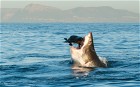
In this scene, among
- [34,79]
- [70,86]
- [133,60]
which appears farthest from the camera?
[133,60]

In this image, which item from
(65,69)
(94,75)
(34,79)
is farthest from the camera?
(65,69)

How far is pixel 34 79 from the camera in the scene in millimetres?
17297

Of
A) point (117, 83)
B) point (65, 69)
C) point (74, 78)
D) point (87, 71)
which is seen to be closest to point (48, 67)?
point (65, 69)

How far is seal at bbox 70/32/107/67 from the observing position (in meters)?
20.6

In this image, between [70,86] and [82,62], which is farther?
[82,62]

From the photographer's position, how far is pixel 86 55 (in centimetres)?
2089

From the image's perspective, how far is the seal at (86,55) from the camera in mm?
20594

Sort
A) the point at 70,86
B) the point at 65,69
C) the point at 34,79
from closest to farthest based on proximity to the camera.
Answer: the point at 70,86 → the point at 34,79 → the point at 65,69

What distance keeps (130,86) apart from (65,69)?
5.26 meters

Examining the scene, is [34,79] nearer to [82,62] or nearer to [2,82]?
[2,82]

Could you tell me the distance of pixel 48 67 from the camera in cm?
2153

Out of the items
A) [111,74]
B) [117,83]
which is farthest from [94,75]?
[117,83]

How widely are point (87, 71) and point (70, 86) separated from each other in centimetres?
384

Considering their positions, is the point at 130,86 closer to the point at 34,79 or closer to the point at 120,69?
the point at 34,79
